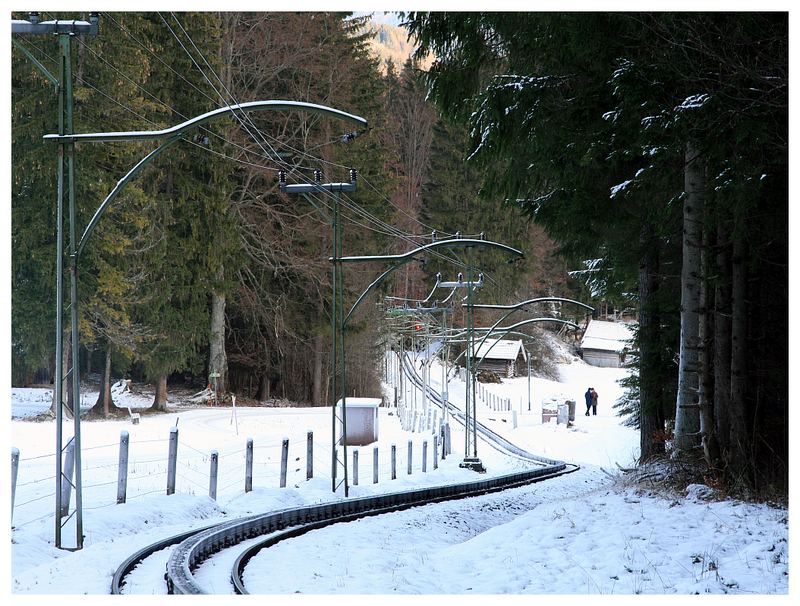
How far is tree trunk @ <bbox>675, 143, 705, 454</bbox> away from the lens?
1195 centimetres

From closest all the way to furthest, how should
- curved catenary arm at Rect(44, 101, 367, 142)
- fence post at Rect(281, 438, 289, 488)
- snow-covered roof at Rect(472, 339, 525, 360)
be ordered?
1. curved catenary arm at Rect(44, 101, 367, 142)
2. fence post at Rect(281, 438, 289, 488)
3. snow-covered roof at Rect(472, 339, 525, 360)

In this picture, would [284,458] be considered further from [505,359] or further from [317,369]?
[505,359]

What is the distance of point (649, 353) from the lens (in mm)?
15258

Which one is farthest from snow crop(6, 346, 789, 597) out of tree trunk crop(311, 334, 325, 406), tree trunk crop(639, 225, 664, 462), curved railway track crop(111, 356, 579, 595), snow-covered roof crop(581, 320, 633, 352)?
snow-covered roof crop(581, 320, 633, 352)

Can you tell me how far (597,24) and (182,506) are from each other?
9264mm

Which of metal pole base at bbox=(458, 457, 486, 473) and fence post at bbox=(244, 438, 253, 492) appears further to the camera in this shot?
metal pole base at bbox=(458, 457, 486, 473)

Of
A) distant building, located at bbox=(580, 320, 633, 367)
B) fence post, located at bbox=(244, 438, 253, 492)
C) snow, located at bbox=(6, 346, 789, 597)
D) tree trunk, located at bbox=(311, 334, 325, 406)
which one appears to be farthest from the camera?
distant building, located at bbox=(580, 320, 633, 367)

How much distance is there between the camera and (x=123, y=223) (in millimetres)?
31109

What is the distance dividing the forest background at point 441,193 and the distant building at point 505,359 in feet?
26.4

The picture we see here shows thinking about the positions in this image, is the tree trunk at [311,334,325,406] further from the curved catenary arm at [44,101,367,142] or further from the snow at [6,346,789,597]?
the curved catenary arm at [44,101,367,142]

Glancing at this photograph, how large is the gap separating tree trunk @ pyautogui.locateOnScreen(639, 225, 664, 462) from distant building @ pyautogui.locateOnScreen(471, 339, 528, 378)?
61681mm

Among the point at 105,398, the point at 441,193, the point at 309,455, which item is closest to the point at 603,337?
the point at 441,193

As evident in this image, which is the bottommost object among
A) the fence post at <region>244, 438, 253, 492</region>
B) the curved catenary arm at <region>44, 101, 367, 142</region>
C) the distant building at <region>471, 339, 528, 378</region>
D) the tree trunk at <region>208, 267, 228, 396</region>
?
the distant building at <region>471, 339, 528, 378</region>

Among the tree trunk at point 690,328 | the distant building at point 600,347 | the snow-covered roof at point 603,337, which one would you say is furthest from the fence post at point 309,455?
the distant building at point 600,347
